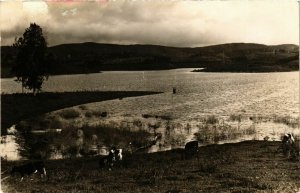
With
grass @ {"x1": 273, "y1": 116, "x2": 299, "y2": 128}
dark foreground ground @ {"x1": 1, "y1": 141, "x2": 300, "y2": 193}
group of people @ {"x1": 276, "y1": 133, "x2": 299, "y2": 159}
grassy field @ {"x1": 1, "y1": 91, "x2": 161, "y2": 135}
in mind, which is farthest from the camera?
grassy field @ {"x1": 1, "y1": 91, "x2": 161, "y2": 135}

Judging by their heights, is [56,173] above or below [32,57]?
below

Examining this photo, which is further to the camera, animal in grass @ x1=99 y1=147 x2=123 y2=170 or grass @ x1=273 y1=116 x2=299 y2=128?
grass @ x1=273 y1=116 x2=299 y2=128

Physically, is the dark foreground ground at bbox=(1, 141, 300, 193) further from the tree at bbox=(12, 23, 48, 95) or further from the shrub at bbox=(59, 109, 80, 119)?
the tree at bbox=(12, 23, 48, 95)

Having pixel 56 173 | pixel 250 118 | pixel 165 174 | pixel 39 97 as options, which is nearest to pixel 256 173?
pixel 165 174

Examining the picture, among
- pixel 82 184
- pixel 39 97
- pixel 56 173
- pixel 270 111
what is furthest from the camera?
pixel 39 97

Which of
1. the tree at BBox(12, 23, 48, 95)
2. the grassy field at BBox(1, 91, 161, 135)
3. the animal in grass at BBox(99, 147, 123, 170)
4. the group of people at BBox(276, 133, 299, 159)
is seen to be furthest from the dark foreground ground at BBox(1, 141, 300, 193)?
the tree at BBox(12, 23, 48, 95)

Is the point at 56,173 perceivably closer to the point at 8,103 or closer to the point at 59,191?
the point at 59,191

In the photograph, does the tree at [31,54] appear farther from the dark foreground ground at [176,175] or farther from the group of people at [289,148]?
the group of people at [289,148]

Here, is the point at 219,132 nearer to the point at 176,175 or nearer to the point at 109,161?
the point at 109,161
